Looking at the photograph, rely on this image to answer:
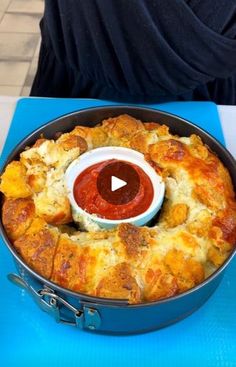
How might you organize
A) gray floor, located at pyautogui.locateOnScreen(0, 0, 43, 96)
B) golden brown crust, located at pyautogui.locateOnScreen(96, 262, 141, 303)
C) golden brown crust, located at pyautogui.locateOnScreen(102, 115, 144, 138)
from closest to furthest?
golden brown crust, located at pyautogui.locateOnScreen(96, 262, 141, 303), golden brown crust, located at pyautogui.locateOnScreen(102, 115, 144, 138), gray floor, located at pyautogui.locateOnScreen(0, 0, 43, 96)

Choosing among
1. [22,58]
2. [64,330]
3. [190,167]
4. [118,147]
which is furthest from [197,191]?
[22,58]

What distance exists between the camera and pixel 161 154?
0.66 m

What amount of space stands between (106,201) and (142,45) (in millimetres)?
301

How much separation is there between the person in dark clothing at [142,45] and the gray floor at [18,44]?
0.94 metres

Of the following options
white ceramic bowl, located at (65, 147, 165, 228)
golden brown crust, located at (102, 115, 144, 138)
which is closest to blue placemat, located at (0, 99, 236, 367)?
white ceramic bowl, located at (65, 147, 165, 228)

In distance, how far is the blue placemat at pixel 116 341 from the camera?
59 centimetres

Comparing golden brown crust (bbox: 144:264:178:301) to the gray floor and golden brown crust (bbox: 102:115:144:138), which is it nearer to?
golden brown crust (bbox: 102:115:144:138)

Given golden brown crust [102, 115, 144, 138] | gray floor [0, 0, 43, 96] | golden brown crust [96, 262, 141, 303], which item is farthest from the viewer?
gray floor [0, 0, 43, 96]

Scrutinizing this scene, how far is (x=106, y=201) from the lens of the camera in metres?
0.61

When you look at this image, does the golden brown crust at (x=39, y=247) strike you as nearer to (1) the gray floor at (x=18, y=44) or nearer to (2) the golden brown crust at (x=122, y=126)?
(2) the golden brown crust at (x=122, y=126)

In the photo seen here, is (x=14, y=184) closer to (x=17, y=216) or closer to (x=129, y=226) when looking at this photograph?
(x=17, y=216)

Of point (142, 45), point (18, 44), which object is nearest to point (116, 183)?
point (142, 45)

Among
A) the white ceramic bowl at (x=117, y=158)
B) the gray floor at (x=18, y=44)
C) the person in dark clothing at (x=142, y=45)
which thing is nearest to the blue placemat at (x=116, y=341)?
the white ceramic bowl at (x=117, y=158)
